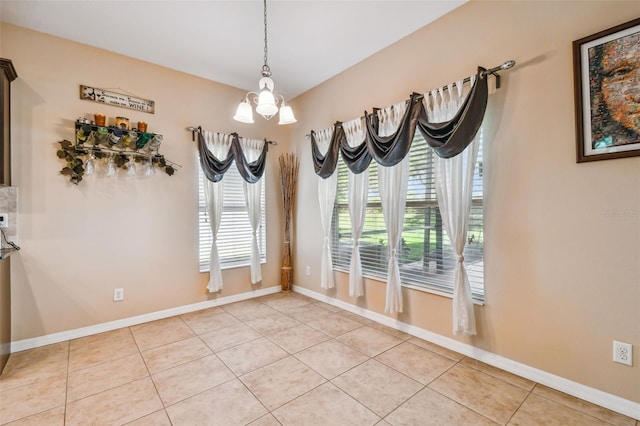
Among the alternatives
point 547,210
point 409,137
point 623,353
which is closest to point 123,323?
point 409,137

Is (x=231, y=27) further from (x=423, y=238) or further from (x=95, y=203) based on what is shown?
(x=423, y=238)

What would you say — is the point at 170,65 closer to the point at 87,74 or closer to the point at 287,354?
the point at 87,74

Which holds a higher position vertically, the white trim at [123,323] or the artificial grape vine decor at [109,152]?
the artificial grape vine decor at [109,152]

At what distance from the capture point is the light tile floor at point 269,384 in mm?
1656

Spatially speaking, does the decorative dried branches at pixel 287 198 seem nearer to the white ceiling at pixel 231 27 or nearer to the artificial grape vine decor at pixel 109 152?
the white ceiling at pixel 231 27

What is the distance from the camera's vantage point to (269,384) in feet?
6.46

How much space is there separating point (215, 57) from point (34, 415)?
10.7 feet

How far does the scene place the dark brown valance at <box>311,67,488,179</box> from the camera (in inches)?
83.0

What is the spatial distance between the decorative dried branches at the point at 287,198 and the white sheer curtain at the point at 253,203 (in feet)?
1.37

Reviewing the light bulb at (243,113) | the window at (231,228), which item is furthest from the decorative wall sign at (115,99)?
the light bulb at (243,113)

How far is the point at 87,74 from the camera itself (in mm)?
2789

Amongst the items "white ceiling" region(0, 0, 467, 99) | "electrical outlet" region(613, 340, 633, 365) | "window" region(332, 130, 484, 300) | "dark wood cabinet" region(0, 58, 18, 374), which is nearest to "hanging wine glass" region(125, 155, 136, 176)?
"dark wood cabinet" region(0, 58, 18, 374)

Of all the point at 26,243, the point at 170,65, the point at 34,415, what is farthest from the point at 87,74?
the point at 34,415

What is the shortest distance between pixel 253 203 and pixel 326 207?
101cm
